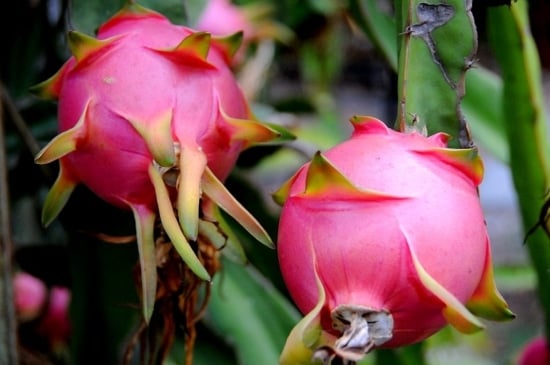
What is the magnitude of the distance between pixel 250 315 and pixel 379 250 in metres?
0.42

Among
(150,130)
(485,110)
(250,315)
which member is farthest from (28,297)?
(150,130)

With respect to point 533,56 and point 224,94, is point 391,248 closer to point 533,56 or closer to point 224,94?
point 224,94

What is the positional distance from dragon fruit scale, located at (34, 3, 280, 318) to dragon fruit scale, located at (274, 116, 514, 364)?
0.22 ft

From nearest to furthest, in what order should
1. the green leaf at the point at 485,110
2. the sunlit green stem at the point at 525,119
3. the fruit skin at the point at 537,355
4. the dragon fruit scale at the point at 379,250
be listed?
1. the dragon fruit scale at the point at 379,250
2. the sunlit green stem at the point at 525,119
3. the fruit skin at the point at 537,355
4. the green leaf at the point at 485,110

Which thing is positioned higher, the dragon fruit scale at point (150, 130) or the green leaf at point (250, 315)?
the dragon fruit scale at point (150, 130)

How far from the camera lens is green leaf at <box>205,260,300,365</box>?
777 mm

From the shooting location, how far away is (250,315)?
0.80 metres

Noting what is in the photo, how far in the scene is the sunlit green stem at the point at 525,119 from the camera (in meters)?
0.69

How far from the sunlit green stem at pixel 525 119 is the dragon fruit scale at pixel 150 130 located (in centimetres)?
24

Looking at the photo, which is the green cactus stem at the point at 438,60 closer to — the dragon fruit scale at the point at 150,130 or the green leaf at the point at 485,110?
the dragon fruit scale at the point at 150,130

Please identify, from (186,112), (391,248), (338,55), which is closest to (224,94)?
(186,112)

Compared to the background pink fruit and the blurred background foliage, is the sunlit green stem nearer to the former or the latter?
the blurred background foliage

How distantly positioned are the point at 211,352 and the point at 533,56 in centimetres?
32

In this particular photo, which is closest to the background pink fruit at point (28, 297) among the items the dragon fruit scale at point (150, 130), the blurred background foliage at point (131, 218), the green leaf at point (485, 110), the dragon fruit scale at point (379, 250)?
the blurred background foliage at point (131, 218)
